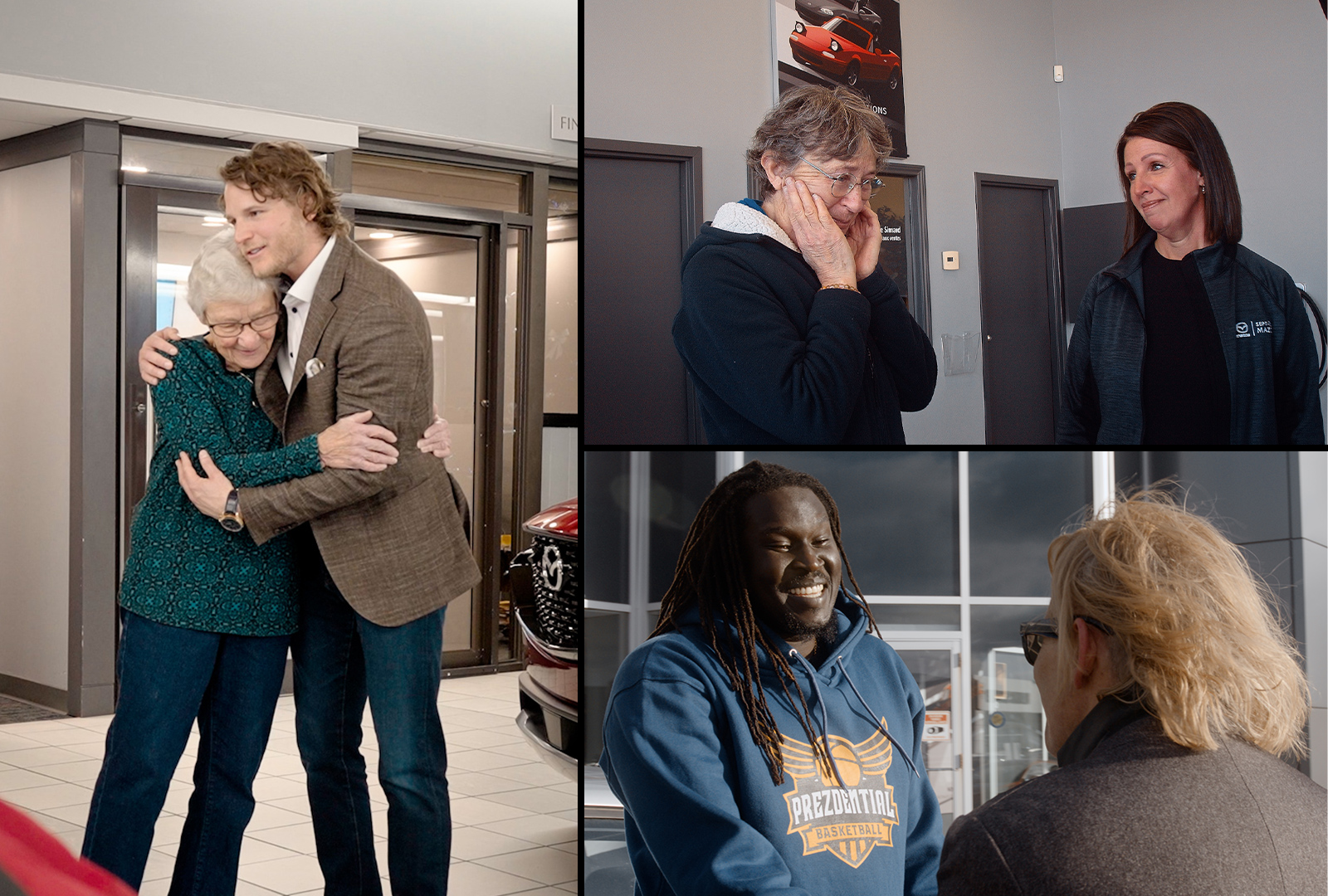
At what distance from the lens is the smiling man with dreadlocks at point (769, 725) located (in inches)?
80.5

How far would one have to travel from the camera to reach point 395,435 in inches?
91.7

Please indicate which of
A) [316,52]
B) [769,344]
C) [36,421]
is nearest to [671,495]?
[769,344]

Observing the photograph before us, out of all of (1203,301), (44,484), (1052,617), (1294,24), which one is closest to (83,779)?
(44,484)

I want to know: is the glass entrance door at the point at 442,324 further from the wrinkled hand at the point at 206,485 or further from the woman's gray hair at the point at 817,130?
the woman's gray hair at the point at 817,130

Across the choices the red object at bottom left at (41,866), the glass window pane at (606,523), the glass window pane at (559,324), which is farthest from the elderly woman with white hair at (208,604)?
the glass window pane at (559,324)

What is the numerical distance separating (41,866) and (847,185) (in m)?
1.87

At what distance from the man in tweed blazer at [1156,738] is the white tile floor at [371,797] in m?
1.28

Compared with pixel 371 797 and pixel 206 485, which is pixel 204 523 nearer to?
pixel 206 485

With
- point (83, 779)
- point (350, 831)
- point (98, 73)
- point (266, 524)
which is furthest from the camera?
point (98, 73)

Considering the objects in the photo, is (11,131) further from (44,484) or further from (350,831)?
(350,831)

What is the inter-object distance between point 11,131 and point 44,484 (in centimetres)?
118

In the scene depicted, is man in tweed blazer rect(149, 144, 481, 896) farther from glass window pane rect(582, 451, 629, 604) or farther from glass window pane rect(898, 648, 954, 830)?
glass window pane rect(898, 648, 954, 830)

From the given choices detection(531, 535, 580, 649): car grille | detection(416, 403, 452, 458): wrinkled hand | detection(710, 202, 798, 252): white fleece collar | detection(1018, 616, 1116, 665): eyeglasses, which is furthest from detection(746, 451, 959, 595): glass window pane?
detection(531, 535, 580, 649): car grille

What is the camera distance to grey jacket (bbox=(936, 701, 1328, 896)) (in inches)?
63.3
